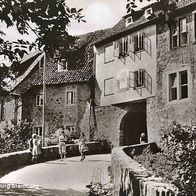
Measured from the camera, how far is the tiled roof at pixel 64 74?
113 feet

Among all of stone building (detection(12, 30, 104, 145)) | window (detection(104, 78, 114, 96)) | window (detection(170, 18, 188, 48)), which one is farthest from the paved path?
stone building (detection(12, 30, 104, 145))

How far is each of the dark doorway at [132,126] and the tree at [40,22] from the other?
21.6m

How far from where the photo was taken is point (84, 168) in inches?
741

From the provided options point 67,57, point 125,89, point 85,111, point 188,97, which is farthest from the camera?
point 85,111

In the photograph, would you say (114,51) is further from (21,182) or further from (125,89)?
(21,182)

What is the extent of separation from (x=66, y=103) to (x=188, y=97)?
13985 mm

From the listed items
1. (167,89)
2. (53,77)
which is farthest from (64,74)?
(167,89)

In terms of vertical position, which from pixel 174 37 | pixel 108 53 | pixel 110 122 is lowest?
pixel 110 122

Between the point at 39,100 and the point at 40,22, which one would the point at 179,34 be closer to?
the point at 39,100

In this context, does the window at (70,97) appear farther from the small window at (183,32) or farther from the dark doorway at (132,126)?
the small window at (183,32)

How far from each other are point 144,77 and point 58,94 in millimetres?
9975

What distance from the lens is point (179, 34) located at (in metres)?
24.4

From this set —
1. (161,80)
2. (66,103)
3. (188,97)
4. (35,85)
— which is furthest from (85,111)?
(188,97)

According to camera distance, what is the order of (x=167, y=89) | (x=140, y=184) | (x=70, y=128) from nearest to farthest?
(x=140, y=184) < (x=167, y=89) < (x=70, y=128)
